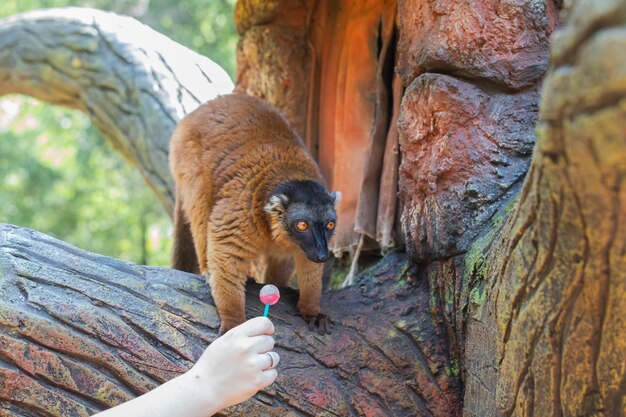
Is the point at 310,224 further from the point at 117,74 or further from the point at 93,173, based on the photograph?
the point at 93,173

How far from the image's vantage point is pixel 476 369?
131 inches

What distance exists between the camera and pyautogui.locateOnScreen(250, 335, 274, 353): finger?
8.72ft

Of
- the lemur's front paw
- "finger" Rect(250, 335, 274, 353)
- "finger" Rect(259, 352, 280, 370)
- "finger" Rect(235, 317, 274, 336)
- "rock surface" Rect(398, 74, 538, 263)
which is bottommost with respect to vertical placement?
the lemur's front paw

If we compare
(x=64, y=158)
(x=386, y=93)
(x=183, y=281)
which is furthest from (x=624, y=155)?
(x=64, y=158)

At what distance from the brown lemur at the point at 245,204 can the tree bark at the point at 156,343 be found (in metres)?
0.17

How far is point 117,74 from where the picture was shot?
6465 mm

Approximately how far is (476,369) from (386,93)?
226 centimetres

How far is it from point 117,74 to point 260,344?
14.7 ft

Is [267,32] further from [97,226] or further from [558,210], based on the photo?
[97,226]

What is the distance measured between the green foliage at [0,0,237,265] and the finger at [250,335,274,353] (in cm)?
907

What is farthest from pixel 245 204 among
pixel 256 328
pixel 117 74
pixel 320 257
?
pixel 117 74

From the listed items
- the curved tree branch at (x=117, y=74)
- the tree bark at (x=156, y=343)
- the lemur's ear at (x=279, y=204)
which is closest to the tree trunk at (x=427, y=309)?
the tree bark at (x=156, y=343)

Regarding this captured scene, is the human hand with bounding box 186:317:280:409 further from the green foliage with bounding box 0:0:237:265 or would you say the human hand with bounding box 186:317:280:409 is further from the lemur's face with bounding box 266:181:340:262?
the green foliage with bounding box 0:0:237:265

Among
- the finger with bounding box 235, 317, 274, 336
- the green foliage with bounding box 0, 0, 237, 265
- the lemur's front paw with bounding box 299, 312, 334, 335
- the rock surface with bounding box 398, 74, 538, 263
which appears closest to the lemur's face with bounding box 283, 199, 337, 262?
the lemur's front paw with bounding box 299, 312, 334, 335
